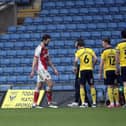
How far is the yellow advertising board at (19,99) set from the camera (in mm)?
12812

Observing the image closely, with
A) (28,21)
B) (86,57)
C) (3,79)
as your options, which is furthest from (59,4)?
(86,57)

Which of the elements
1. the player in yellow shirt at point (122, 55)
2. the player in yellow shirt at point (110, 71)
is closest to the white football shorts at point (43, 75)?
the player in yellow shirt at point (110, 71)

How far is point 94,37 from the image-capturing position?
18141 millimetres

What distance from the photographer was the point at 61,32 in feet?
60.7

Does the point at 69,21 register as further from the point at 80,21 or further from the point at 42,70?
the point at 42,70

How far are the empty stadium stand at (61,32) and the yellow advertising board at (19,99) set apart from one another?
308 cm

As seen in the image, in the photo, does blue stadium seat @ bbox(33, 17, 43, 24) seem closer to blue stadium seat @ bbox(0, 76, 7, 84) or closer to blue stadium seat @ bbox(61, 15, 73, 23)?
blue stadium seat @ bbox(61, 15, 73, 23)

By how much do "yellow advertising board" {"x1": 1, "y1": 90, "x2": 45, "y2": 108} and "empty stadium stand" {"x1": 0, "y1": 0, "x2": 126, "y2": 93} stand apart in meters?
3.08

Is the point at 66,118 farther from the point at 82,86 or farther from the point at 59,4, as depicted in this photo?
the point at 59,4

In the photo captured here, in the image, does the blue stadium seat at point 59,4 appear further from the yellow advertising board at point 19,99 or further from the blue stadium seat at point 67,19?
the yellow advertising board at point 19,99

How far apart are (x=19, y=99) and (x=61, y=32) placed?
6.00 meters

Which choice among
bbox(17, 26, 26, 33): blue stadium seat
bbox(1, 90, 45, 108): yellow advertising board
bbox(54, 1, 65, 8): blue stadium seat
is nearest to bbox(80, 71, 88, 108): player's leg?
bbox(1, 90, 45, 108): yellow advertising board

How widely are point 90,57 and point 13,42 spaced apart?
8.10 meters

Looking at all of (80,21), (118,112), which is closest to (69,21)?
(80,21)
